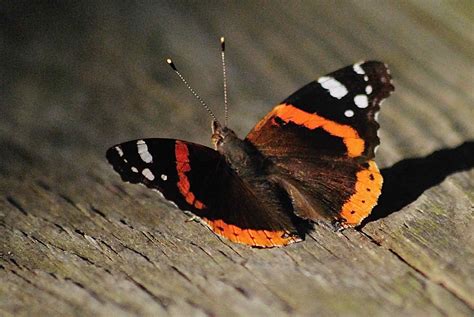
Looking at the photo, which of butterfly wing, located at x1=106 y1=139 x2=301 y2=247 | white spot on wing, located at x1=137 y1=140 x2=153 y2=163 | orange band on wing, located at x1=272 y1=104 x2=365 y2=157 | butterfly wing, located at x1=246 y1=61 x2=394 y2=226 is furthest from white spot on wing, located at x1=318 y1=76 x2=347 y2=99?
white spot on wing, located at x1=137 y1=140 x2=153 y2=163

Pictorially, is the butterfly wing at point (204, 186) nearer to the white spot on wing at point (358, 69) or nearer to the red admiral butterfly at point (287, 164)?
the red admiral butterfly at point (287, 164)

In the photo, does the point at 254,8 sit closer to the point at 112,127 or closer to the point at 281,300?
the point at 112,127

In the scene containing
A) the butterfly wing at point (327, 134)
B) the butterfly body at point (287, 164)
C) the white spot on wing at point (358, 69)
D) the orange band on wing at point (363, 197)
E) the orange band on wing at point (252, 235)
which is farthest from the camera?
the white spot on wing at point (358, 69)

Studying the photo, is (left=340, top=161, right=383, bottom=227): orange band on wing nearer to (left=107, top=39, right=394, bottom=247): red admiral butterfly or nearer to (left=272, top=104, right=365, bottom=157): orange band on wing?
(left=107, top=39, right=394, bottom=247): red admiral butterfly

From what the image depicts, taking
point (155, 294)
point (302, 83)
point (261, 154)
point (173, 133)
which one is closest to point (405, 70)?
point (302, 83)

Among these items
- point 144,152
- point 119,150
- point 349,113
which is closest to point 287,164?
point 349,113

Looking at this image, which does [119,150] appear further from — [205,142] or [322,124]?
[322,124]

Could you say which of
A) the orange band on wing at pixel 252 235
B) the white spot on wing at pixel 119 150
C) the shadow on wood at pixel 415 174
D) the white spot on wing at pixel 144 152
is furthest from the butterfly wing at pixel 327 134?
the white spot on wing at pixel 119 150
